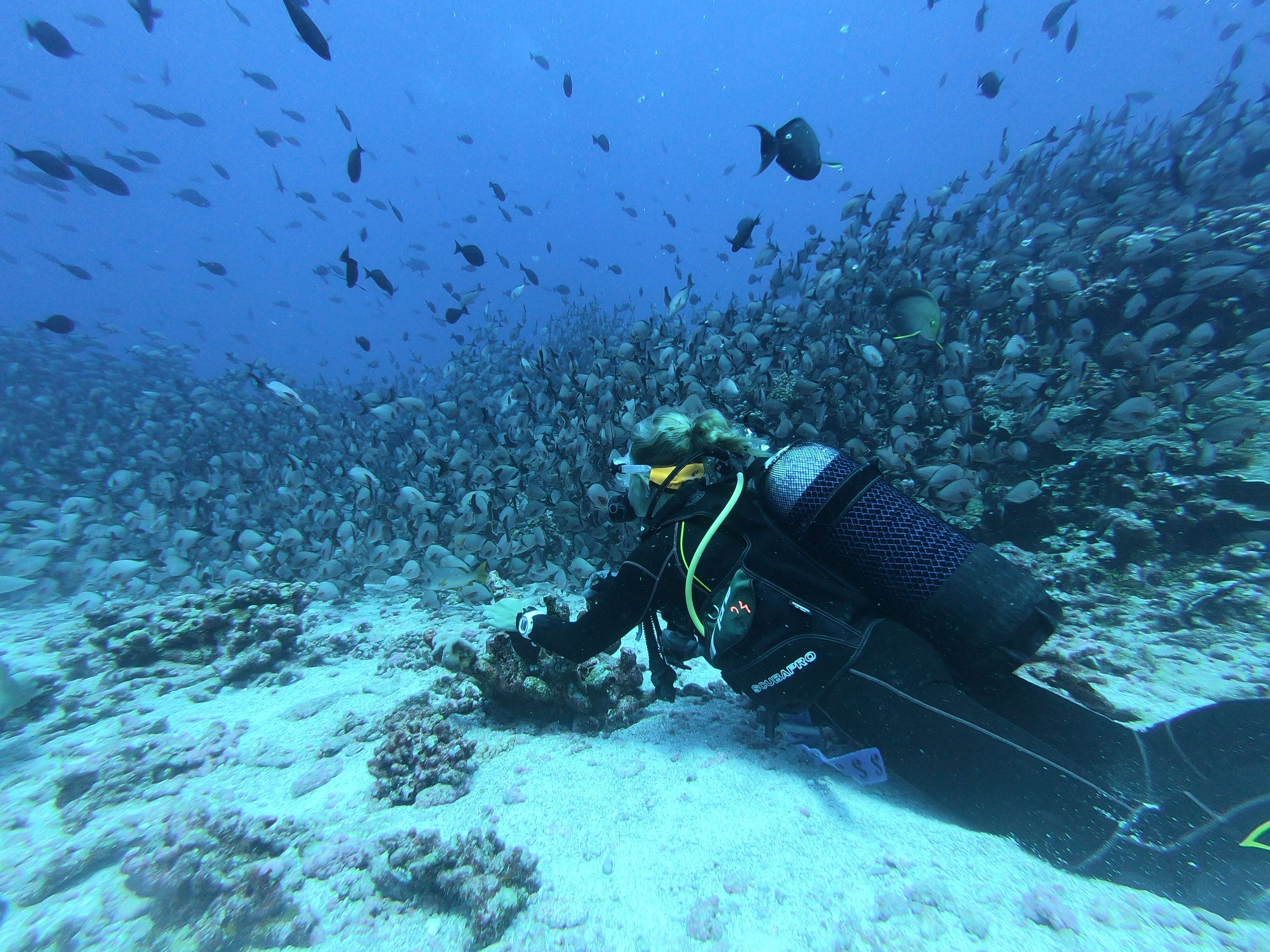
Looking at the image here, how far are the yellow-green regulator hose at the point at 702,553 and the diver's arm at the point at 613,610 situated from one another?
0.58 ft

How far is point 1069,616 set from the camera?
4.64 meters

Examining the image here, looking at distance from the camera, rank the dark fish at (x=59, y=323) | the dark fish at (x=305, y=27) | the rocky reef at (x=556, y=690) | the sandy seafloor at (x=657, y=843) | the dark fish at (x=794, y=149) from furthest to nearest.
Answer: the dark fish at (x=59, y=323)
the dark fish at (x=305, y=27)
the dark fish at (x=794, y=149)
the rocky reef at (x=556, y=690)
the sandy seafloor at (x=657, y=843)

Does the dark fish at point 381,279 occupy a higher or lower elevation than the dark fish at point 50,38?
lower

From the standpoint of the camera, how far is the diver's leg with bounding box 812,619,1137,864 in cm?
209

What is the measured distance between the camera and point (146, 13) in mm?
8477

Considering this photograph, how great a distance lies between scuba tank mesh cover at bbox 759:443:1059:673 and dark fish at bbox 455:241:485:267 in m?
8.71

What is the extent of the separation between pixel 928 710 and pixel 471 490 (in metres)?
6.30

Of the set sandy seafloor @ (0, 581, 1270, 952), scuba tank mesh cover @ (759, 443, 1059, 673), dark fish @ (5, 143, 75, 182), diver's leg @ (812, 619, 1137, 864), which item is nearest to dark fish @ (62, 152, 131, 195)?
dark fish @ (5, 143, 75, 182)

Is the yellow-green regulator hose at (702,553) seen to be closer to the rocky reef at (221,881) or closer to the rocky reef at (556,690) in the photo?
the rocky reef at (556,690)

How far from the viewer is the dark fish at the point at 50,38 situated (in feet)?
27.1

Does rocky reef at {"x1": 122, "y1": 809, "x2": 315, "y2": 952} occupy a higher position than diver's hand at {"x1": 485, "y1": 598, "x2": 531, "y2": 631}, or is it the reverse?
diver's hand at {"x1": 485, "y1": 598, "x2": 531, "y2": 631}

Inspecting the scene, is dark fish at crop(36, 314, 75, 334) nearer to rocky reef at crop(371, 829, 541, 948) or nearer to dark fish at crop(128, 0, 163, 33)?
dark fish at crop(128, 0, 163, 33)

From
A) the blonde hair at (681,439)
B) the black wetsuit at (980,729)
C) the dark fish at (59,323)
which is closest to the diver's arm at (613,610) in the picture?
the black wetsuit at (980,729)

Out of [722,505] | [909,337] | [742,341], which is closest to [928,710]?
[722,505]
